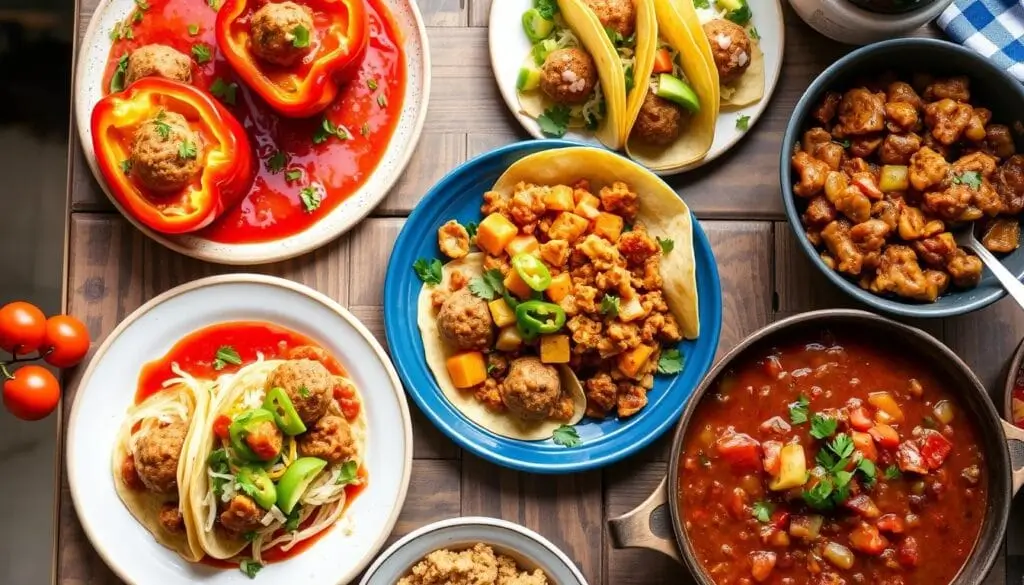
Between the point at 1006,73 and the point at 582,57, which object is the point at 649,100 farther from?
the point at 1006,73

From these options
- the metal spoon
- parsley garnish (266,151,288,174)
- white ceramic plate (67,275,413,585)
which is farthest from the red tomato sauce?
the metal spoon

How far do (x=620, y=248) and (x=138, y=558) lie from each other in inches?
77.3

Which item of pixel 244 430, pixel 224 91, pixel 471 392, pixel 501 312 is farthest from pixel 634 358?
pixel 224 91

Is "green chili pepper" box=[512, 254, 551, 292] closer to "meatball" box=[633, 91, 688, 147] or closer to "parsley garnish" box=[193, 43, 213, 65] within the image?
"meatball" box=[633, 91, 688, 147]

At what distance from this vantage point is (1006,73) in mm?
3258

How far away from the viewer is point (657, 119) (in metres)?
3.46

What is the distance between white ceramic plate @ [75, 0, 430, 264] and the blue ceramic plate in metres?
0.20

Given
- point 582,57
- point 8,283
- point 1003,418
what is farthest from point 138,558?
point 1003,418

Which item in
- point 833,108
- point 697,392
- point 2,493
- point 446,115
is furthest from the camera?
point 2,493

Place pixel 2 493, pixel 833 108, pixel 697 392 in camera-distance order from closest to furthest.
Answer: pixel 697 392
pixel 833 108
pixel 2 493

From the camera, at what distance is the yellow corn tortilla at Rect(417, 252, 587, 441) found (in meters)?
3.49

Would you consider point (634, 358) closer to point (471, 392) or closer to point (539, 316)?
point (539, 316)

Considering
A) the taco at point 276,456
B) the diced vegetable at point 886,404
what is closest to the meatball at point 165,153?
the taco at point 276,456

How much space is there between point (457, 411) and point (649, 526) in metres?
0.78
